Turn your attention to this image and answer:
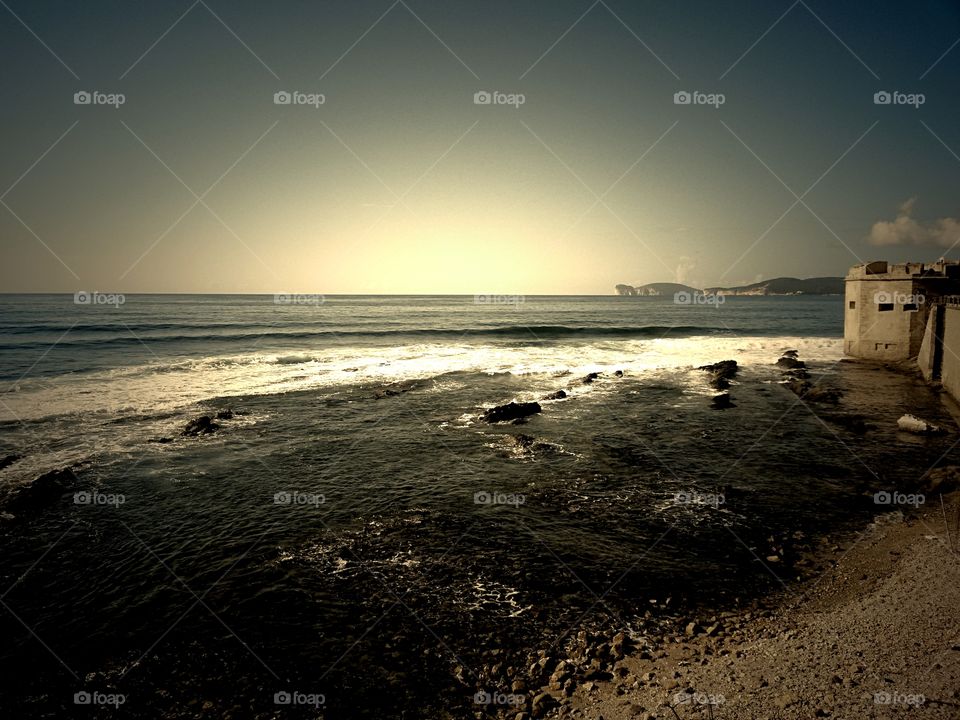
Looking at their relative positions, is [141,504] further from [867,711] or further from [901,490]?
[901,490]

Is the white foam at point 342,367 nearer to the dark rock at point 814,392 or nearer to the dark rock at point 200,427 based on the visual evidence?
the dark rock at point 200,427

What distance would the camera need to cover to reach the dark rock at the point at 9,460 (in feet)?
51.6

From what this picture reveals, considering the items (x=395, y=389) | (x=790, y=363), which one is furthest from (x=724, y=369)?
(x=395, y=389)

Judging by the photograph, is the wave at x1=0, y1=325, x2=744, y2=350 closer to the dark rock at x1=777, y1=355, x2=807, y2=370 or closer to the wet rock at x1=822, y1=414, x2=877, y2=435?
the dark rock at x1=777, y1=355, x2=807, y2=370

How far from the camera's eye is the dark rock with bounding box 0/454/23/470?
15727 mm

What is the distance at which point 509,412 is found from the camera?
73.0 ft

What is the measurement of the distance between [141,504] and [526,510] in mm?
10917

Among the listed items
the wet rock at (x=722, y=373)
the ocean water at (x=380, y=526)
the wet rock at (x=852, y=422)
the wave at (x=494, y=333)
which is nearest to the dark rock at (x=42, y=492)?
the ocean water at (x=380, y=526)

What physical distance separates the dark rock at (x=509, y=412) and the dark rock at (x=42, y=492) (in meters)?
14.9

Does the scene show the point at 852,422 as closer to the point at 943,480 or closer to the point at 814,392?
the point at 814,392

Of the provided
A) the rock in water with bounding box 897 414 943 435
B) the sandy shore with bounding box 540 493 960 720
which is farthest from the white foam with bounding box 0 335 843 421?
the sandy shore with bounding box 540 493 960 720

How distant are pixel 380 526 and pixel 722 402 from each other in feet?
63.5

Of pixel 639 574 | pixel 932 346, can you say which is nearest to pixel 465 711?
pixel 639 574

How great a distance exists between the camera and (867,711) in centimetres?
575
